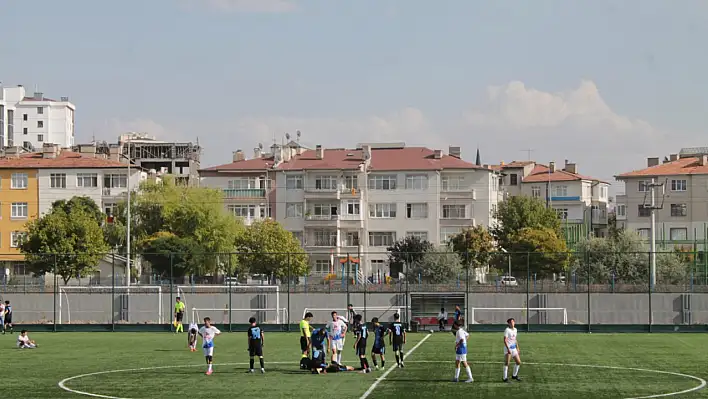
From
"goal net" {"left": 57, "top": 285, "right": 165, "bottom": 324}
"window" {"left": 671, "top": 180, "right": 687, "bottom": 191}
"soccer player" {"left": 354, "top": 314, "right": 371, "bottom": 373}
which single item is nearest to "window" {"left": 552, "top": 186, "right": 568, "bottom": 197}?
"window" {"left": 671, "top": 180, "right": 687, "bottom": 191}

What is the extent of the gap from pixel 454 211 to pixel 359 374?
3481 inches

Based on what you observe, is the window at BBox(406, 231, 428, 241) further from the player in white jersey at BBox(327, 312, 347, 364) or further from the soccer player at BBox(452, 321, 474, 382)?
the soccer player at BBox(452, 321, 474, 382)

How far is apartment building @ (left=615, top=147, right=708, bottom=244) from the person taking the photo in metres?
124

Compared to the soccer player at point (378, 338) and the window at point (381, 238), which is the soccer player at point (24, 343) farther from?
the window at point (381, 238)

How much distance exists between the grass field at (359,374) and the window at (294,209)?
67.1 m

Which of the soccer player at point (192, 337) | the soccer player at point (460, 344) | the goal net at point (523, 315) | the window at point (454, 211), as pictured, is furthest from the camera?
the window at point (454, 211)

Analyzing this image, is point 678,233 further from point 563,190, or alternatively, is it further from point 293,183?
point 293,183

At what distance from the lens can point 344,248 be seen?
404 feet

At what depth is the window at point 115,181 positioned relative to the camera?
12244 centimetres

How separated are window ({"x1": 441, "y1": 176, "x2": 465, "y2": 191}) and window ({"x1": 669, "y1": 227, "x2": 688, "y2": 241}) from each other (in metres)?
23.5

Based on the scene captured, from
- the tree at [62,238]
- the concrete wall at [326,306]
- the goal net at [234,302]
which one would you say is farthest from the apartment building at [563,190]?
the goal net at [234,302]

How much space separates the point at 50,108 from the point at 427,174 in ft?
288

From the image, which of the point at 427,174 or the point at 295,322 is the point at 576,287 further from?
the point at 427,174

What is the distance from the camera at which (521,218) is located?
395ft
